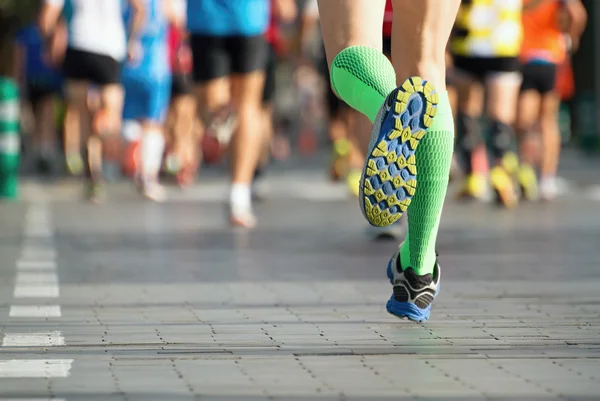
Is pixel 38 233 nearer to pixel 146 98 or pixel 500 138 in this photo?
pixel 500 138

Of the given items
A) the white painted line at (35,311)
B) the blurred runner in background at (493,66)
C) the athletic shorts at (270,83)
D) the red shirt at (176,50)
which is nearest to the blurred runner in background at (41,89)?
the red shirt at (176,50)

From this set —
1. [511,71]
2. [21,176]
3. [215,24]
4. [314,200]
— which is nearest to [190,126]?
[21,176]

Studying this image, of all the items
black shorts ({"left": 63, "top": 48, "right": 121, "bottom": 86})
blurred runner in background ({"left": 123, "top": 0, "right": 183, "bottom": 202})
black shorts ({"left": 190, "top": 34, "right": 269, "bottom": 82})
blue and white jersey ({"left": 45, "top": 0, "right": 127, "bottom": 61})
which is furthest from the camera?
blurred runner in background ({"left": 123, "top": 0, "right": 183, "bottom": 202})

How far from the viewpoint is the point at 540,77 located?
13.9m

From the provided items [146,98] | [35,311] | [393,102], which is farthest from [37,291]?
[146,98]

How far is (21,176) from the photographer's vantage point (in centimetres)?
1981

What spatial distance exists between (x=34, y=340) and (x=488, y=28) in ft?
26.1

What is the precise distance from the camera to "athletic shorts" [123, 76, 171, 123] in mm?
15023

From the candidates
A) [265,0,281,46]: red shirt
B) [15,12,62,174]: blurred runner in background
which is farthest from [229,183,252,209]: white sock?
[15,12,62,174]: blurred runner in background

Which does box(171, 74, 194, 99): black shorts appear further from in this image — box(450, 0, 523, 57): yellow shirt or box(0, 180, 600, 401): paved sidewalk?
box(0, 180, 600, 401): paved sidewalk

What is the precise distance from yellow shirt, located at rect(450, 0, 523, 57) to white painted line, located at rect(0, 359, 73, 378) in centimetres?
827

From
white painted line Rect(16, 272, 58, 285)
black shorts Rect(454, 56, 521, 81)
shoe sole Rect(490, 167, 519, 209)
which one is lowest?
shoe sole Rect(490, 167, 519, 209)

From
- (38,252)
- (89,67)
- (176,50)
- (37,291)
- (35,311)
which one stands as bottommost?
(176,50)

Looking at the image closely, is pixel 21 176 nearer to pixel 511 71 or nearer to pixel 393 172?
pixel 511 71
